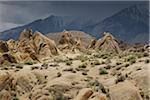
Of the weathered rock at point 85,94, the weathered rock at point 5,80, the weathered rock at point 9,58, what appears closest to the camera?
the weathered rock at point 85,94

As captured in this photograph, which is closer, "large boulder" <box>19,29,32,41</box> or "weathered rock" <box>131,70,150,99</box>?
"weathered rock" <box>131,70,150,99</box>

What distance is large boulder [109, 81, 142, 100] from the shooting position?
25.9m

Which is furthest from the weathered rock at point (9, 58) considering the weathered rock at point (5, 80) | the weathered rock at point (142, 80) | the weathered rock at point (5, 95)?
the weathered rock at point (142, 80)

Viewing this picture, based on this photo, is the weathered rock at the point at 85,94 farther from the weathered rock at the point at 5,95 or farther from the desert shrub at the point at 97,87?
the weathered rock at the point at 5,95

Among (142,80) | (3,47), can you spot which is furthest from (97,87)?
(3,47)

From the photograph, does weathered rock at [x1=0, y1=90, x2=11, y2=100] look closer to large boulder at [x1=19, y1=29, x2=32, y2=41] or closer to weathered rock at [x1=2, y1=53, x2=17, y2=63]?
weathered rock at [x1=2, y1=53, x2=17, y2=63]

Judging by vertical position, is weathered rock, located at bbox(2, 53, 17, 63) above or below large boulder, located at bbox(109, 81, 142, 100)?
above

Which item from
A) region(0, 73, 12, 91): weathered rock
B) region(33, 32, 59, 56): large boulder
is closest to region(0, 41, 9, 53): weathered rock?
region(33, 32, 59, 56): large boulder

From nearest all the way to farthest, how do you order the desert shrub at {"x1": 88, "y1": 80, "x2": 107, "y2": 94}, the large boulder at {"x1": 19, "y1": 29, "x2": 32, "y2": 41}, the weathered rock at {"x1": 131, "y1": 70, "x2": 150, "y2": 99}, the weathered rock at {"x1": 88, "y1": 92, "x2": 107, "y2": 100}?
the weathered rock at {"x1": 88, "y1": 92, "x2": 107, "y2": 100}
the desert shrub at {"x1": 88, "y1": 80, "x2": 107, "y2": 94}
the weathered rock at {"x1": 131, "y1": 70, "x2": 150, "y2": 99}
the large boulder at {"x1": 19, "y1": 29, "x2": 32, "y2": 41}

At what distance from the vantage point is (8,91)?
101 ft

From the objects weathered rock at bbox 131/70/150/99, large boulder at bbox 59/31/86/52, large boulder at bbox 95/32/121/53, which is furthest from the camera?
large boulder at bbox 59/31/86/52

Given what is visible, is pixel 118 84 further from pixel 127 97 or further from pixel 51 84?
pixel 51 84

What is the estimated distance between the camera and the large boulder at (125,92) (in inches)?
1018

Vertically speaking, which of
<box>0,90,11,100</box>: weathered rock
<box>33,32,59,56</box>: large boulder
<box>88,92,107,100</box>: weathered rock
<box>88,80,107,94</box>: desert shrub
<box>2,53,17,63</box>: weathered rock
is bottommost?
<box>0,90,11,100</box>: weathered rock
